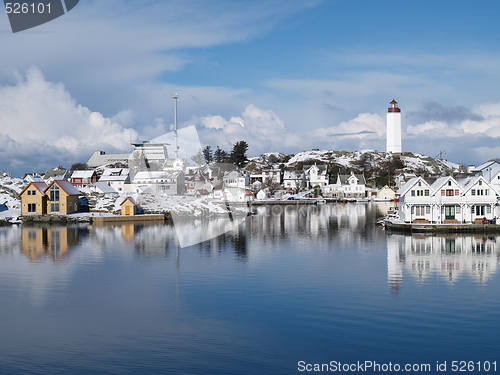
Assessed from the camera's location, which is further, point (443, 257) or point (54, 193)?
point (54, 193)

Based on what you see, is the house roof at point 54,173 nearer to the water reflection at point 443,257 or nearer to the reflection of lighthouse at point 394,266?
the water reflection at point 443,257

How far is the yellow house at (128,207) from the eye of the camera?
5344cm

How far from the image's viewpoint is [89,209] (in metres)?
57.9

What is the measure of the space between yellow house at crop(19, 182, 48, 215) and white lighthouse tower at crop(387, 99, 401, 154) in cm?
9635

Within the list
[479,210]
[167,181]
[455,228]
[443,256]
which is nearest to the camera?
[443,256]

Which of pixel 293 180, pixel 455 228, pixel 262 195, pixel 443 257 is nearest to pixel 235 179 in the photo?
pixel 262 195

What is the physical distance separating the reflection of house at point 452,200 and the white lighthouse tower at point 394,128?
91774mm

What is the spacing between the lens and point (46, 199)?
55.3m

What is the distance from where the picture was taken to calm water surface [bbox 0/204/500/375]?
43.8ft

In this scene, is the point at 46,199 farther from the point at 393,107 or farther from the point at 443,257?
the point at 393,107

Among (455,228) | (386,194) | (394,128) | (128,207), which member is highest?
(394,128)

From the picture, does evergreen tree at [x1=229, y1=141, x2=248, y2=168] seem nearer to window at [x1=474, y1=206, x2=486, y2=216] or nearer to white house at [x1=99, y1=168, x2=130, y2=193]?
white house at [x1=99, y1=168, x2=130, y2=193]

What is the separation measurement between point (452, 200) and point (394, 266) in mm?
17338

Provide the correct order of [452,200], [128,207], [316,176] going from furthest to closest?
[316,176]
[128,207]
[452,200]
